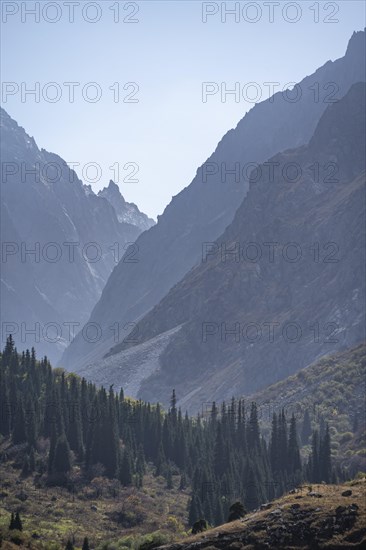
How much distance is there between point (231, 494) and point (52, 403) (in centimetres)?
3405

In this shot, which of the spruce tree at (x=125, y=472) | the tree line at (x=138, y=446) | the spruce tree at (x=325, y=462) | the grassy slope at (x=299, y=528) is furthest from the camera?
the spruce tree at (x=325, y=462)

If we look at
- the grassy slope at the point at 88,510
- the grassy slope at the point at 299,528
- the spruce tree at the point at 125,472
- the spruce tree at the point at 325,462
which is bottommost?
the grassy slope at the point at 299,528

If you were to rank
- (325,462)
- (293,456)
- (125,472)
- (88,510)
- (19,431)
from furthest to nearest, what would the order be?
(293,456)
(325,462)
(19,431)
(125,472)
(88,510)

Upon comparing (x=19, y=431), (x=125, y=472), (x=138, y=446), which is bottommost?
(x=125, y=472)

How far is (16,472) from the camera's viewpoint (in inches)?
4719

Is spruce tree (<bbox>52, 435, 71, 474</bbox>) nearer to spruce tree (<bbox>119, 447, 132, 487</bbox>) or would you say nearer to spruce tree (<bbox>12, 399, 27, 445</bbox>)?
spruce tree (<bbox>119, 447, 132, 487</bbox>)

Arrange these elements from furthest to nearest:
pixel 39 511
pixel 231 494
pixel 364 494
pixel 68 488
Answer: pixel 231 494
pixel 68 488
pixel 39 511
pixel 364 494

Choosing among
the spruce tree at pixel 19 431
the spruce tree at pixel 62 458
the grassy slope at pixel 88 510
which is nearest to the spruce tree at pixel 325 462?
the grassy slope at pixel 88 510

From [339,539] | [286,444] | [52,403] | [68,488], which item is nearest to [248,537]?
[339,539]

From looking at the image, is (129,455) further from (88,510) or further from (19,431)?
(88,510)

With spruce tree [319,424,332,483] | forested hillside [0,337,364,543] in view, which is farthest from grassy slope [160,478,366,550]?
spruce tree [319,424,332,483]

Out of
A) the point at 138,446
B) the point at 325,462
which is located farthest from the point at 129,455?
the point at 325,462

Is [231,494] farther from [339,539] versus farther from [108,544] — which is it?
[339,539]

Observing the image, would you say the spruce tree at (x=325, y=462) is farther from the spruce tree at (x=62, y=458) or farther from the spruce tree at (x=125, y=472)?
the spruce tree at (x=62, y=458)
